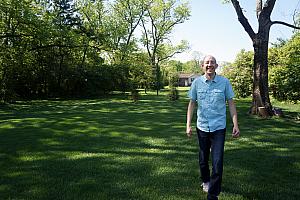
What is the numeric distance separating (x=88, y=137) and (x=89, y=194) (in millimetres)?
4465

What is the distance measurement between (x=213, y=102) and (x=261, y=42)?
368 inches

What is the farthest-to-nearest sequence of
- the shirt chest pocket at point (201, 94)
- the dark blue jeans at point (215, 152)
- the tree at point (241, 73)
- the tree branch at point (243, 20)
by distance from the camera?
the tree at point (241, 73) → the tree branch at point (243, 20) → the shirt chest pocket at point (201, 94) → the dark blue jeans at point (215, 152)

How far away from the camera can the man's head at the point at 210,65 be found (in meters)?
4.10

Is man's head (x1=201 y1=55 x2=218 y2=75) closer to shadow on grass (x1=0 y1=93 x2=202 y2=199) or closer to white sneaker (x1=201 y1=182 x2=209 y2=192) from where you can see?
white sneaker (x1=201 y1=182 x2=209 y2=192)

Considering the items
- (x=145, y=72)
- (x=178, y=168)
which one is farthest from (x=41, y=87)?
(x=178, y=168)

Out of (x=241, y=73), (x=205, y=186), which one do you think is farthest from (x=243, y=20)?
(x=205, y=186)

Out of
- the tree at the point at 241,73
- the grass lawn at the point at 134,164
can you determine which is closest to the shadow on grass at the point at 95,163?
the grass lawn at the point at 134,164

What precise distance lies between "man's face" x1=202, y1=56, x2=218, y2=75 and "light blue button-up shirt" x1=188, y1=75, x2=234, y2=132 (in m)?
0.10

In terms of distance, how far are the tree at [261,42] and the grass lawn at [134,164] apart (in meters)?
2.92

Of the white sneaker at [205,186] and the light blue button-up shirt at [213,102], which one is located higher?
the light blue button-up shirt at [213,102]

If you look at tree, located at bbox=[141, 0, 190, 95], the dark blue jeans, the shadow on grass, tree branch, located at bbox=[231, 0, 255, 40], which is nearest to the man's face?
the dark blue jeans

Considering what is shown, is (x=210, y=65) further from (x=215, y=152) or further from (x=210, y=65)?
(x=215, y=152)

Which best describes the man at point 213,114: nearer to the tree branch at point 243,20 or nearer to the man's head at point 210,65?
the man's head at point 210,65

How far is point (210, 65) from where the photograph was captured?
4105mm
